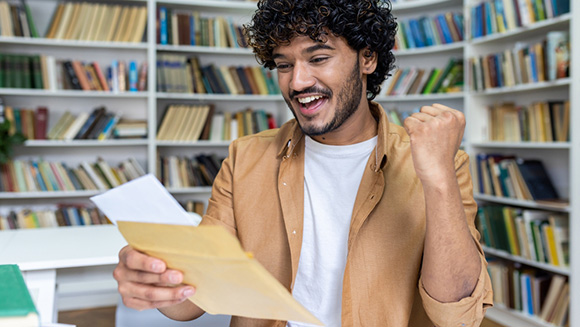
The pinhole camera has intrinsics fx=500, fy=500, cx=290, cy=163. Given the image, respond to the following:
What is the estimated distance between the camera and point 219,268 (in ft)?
2.12

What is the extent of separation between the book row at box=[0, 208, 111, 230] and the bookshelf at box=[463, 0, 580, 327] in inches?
107

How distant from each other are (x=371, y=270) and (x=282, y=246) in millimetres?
239

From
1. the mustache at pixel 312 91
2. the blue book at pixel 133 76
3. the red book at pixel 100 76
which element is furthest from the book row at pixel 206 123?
the mustache at pixel 312 91

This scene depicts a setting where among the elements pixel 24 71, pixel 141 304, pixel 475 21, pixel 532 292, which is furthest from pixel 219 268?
pixel 24 71

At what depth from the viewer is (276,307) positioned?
68cm

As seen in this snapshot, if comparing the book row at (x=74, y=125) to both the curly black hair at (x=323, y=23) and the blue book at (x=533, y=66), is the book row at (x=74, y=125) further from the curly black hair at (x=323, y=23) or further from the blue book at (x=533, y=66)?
the blue book at (x=533, y=66)

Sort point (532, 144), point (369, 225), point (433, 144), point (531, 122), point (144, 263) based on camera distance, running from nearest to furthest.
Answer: point (144, 263)
point (433, 144)
point (369, 225)
point (532, 144)
point (531, 122)

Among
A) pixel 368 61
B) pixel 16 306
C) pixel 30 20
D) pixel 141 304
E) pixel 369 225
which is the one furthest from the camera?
pixel 30 20

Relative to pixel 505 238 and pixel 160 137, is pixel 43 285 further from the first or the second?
pixel 505 238

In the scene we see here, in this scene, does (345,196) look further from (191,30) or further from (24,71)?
(24,71)

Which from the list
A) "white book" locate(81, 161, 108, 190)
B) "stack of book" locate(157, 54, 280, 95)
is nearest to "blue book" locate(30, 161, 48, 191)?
"white book" locate(81, 161, 108, 190)

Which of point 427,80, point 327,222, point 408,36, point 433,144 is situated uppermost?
point 408,36

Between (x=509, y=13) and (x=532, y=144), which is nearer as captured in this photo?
(x=532, y=144)

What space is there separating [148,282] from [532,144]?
2.67 metres
